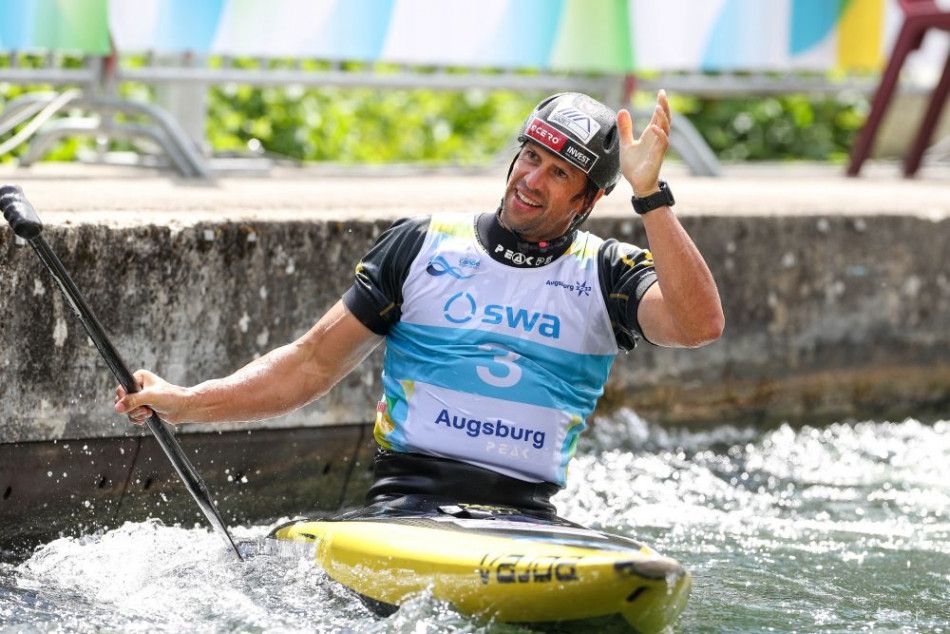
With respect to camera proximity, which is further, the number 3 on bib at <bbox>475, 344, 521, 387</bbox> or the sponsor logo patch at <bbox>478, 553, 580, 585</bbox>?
the number 3 on bib at <bbox>475, 344, 521, 387</bbox>

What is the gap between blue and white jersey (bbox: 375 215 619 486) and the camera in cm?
425

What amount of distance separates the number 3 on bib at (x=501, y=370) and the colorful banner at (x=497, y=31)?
108 inches

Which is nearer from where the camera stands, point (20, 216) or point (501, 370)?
point (20, 216)

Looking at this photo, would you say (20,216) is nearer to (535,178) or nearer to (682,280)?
(535,178)

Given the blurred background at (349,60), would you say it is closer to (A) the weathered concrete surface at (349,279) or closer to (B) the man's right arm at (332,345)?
(A) the weathered concrete surface at (349,279)

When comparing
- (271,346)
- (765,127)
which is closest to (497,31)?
(271,346)

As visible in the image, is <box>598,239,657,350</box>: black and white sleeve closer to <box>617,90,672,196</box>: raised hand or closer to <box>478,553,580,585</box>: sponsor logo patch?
<box>617,90,672,196</box>: raised hand

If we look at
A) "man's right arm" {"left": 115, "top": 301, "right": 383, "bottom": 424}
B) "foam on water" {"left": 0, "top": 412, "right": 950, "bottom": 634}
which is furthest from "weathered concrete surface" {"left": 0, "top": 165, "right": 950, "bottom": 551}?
"man's right arm" {"left": 115, "top": 301, "right": 383, "bottom": 424}

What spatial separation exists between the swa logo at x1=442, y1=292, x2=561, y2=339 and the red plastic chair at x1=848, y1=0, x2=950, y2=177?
17.0 ft

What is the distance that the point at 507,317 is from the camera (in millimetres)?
4293

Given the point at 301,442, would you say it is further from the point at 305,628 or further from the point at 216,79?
the point at 216,79

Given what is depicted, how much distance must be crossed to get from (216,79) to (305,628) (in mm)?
3840

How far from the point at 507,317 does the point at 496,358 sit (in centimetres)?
11

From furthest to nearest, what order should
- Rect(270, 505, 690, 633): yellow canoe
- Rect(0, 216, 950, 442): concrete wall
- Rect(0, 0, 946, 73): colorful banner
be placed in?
Rect(0, 0, 946, 73): colorful banner → Rect(0, 216, 950, 442): concrete wall → Rect(270, 505, 690, 633): yellow canoe
